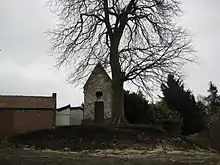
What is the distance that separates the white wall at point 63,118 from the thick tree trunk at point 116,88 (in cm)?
2410

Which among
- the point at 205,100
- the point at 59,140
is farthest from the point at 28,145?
the point at 205,100

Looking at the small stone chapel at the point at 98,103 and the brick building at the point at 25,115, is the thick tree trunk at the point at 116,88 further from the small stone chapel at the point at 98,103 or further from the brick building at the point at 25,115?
the brick building at the point at 25,115

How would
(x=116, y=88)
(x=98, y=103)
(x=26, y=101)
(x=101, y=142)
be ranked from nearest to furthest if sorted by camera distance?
(x=101, y=142)
(x=116, y=88)
(x=98, y=103)
(x=26, y=101)

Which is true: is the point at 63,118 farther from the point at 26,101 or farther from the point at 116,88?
the point at 116,88

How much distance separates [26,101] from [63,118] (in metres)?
5.50

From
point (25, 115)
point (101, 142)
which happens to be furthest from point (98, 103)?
point (101, 142)

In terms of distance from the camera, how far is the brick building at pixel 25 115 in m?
51.1

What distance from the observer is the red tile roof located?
52.9 metres

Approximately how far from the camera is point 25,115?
52125 millimetres

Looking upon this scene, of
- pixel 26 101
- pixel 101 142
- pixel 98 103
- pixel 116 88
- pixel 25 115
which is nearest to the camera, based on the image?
pixel 101 142

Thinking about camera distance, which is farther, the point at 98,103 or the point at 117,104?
the point at 98,103

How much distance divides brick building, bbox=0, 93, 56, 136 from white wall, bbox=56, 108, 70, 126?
9.26 feet

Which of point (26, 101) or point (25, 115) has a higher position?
point (26, 101)

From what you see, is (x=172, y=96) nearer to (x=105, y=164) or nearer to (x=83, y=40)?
(x=83, y=40)
